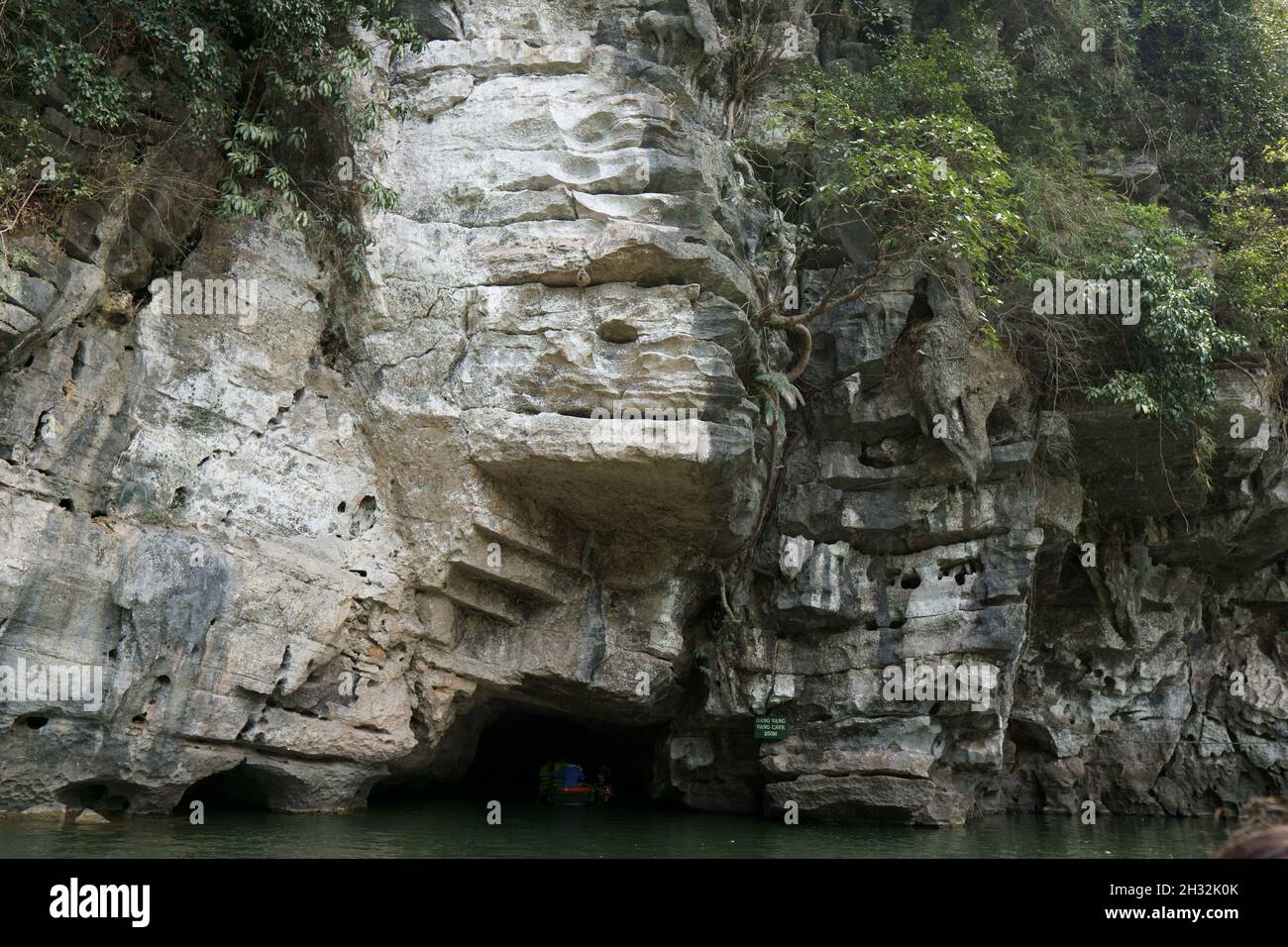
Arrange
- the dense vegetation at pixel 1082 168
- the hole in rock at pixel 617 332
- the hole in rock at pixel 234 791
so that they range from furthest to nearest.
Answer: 1. the dense vegetation at pixel 1082 168
2. the hole in rock at pixel 617 332
3. the hole in rock at pixel 234 791

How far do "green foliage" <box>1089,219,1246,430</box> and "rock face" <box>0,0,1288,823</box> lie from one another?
116 cm

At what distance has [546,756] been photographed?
859 inches

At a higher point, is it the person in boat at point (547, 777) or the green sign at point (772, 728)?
the green sign at point (772, 728)

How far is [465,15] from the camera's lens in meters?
15.1

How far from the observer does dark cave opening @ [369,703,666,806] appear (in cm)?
1883

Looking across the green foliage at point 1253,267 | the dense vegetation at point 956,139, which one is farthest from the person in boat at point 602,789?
the green foliage at point 1253,267

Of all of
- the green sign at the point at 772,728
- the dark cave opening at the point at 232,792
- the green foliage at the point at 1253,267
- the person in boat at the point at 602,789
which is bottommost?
the person in boat at the point at 602,789

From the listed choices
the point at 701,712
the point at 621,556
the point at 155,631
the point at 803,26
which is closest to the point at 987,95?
the point at 803,26

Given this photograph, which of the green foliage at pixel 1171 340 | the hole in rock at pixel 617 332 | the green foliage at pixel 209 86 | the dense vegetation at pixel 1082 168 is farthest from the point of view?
the green foliage at pixel 1171 340

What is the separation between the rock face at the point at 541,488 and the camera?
12016 millimetres

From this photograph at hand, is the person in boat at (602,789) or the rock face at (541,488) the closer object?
the rock face at (541,488)

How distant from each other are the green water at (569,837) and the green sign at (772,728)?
4.14 feet

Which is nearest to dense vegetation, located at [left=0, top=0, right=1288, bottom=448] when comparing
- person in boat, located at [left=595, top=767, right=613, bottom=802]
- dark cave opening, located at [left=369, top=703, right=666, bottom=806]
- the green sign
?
the green sign

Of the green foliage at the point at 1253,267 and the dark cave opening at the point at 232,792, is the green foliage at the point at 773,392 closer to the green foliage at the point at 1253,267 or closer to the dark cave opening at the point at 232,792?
the green foliage at the point at 1253,267
